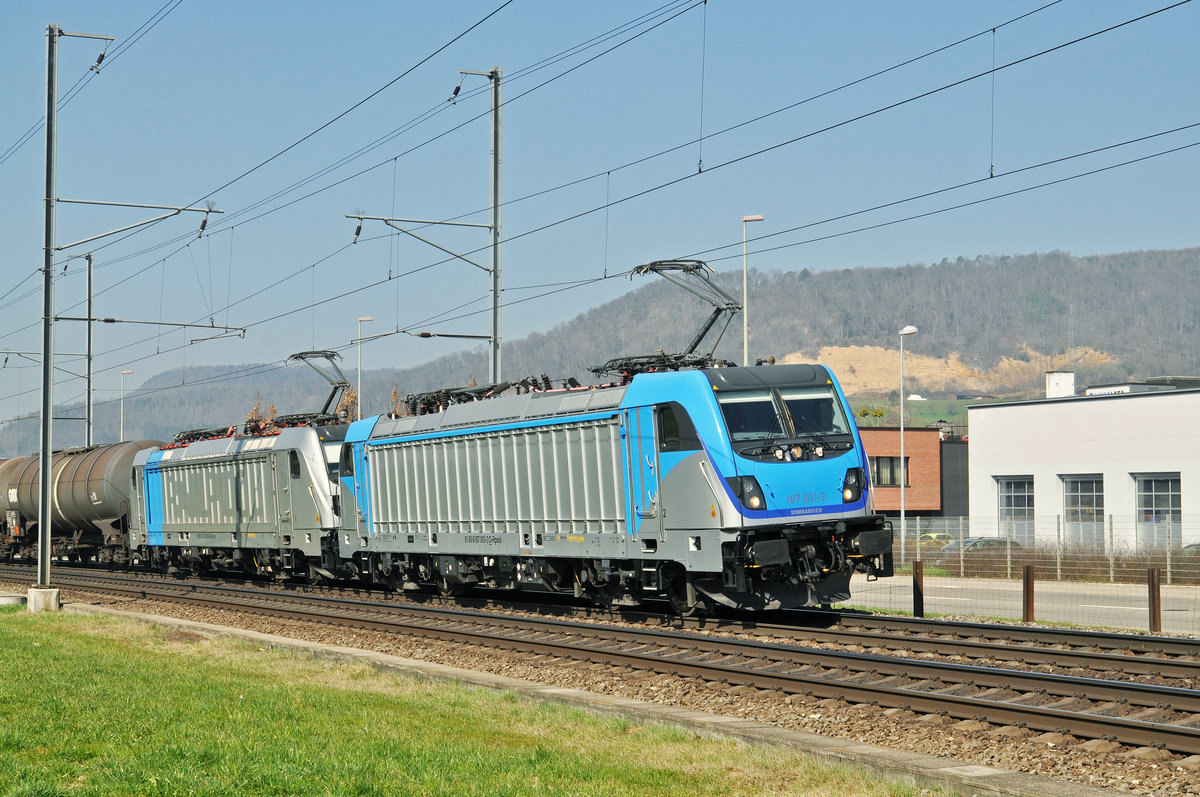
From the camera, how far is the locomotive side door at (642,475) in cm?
1797

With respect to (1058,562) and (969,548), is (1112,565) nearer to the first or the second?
(1058,562)

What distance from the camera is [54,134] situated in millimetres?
25641

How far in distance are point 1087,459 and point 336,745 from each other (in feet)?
132

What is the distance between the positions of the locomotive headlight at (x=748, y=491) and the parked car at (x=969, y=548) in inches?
733

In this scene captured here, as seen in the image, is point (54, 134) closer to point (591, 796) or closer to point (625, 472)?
point (625, 472)

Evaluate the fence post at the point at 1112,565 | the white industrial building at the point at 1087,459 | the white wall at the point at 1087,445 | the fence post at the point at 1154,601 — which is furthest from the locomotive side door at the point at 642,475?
the white wall at the point at 1087,445

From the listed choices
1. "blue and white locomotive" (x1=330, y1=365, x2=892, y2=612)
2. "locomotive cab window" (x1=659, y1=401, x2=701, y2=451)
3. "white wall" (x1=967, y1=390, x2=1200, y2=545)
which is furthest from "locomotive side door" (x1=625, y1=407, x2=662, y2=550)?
"white wall" (x1=967, y1=390, x2=1200, y2=545)

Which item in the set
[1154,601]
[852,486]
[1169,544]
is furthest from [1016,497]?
[852,486]

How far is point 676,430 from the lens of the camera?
1766cm

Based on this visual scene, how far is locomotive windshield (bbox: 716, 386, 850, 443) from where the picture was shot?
17328mm

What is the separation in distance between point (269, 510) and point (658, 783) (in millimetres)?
22618

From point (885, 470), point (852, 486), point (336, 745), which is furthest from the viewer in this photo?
point (885, 470)

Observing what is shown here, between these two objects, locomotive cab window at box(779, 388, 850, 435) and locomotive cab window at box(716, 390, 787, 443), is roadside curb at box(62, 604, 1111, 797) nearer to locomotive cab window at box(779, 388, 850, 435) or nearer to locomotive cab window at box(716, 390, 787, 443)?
locomotive cab window at box(716, 390, 787, 443)

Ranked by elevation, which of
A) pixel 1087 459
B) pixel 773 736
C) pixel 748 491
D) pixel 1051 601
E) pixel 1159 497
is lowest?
pixel 1051 601
